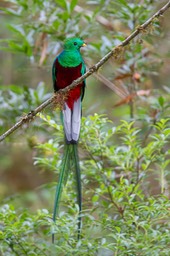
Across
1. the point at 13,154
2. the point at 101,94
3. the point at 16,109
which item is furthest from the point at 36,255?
the point at 101,94

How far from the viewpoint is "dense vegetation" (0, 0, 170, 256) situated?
7.87 ft

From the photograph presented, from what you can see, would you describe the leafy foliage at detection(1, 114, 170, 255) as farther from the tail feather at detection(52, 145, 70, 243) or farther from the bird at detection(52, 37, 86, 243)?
the bird at detection(52, 37, 86, 243)

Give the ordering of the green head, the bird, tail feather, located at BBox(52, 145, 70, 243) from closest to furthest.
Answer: tail feather, located at BBox(52, 145, 70, 243) < the bird < the green head

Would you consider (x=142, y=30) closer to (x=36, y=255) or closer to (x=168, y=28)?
(x=36, y=255)

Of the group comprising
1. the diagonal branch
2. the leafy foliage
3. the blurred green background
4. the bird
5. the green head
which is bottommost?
the leafy foliage

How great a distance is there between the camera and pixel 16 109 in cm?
372

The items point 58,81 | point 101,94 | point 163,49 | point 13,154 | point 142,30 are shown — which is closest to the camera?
point 142,30

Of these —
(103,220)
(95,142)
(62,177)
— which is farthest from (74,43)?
(103,220)

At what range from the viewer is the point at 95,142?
2.72 meters

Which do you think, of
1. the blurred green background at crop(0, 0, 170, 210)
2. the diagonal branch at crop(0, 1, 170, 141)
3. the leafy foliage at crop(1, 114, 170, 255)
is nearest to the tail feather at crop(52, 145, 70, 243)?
the leafy foliage at crop(1, 114, 170, 255)

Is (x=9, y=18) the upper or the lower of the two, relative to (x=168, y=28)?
upper

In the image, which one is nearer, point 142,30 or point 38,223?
point 142,30

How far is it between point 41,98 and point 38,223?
1.38 m

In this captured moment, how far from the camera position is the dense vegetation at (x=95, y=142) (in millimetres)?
2398
